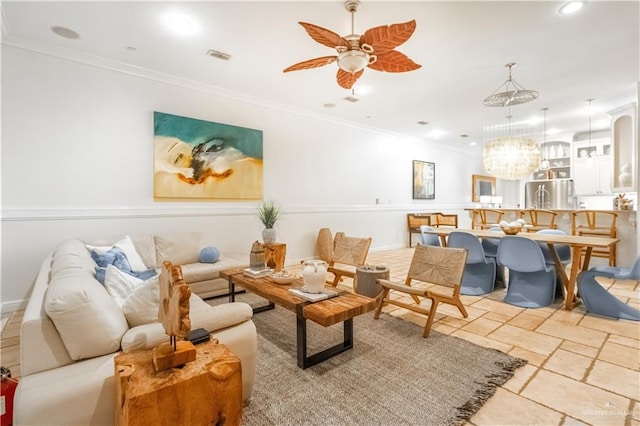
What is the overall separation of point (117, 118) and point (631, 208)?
7847mm

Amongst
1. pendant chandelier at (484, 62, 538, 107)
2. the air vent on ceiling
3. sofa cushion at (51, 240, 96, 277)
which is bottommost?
sofa cushion at (51, 240, 96, 277)

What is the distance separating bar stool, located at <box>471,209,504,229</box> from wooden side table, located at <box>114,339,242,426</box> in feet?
19.6

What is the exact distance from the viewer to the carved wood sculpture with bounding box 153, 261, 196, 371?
111cm

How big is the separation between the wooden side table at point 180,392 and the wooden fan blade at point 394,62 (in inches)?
101

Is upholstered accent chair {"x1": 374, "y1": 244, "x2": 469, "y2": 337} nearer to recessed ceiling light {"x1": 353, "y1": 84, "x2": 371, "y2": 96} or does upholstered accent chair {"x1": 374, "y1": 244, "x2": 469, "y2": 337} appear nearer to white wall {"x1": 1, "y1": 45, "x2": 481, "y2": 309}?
recessed ceiling light {"x1": 353, "y1": 84, "x2": 371, "y2": 96}

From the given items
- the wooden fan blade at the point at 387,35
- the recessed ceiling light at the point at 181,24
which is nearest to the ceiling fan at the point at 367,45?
the wooden fan blade at the point at 387,35

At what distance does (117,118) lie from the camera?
3.77 metres

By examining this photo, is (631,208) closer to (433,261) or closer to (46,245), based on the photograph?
(433,261)

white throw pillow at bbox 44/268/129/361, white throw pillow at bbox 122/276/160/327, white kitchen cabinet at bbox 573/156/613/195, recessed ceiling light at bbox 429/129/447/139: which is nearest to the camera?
white throw pillow at bbox 44/268/129/361

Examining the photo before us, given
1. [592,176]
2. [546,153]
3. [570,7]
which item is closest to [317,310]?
[570,7]

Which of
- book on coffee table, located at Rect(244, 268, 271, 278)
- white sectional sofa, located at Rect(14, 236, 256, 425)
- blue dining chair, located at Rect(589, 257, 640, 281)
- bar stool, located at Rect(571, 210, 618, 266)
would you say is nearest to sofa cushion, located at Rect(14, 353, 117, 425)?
white sectional sofa, located at Rect(14, 236, 256, 425)

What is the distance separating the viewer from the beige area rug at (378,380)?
64.8 inches

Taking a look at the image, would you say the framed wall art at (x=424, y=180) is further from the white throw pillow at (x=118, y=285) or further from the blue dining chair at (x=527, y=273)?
the white throw pillow at (x=118, y=285)

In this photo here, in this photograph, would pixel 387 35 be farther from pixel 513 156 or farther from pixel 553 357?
pixel 513 156
